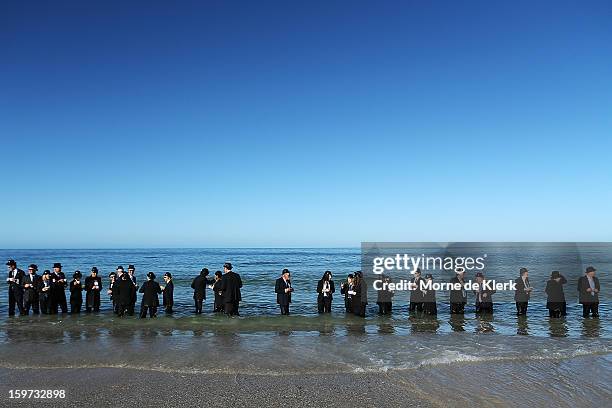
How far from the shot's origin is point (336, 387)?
7754 millimetres

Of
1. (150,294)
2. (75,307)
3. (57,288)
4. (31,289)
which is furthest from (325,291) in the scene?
(31,289)

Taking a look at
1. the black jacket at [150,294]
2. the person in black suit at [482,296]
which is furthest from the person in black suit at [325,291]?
the black jacket at [150,294]

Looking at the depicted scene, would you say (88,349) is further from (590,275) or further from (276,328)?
(590,275)

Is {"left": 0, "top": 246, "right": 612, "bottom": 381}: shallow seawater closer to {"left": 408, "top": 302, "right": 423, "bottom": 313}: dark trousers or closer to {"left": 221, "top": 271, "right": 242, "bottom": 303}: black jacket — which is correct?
{"left": 408, "top": 302, "right": 423, "bottom": 313}: dark trousers

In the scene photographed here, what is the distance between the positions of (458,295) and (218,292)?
8974 millimetres

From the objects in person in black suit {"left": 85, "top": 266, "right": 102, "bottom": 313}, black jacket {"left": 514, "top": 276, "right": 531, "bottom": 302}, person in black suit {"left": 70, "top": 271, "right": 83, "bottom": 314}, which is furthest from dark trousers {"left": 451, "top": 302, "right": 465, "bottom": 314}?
person in black suit {"left": 70, "top": 271, "right": 83, "bottom": 314}

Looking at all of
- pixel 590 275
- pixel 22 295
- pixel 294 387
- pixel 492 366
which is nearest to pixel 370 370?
pixel 294 387

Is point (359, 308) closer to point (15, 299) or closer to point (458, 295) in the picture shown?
point (458, 295)

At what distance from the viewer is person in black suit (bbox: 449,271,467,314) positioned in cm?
1562

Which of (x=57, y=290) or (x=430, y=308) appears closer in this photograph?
(x=430, y=308)

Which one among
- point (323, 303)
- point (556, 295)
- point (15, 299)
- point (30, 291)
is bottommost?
point (323, 303)

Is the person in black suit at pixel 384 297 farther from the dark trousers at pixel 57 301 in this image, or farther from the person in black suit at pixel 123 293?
the dark trousers at pixel 57 301

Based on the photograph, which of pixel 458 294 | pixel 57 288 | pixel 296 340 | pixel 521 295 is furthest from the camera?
pixel 57 288

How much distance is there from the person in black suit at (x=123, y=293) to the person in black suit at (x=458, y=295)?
→ 465 inches
